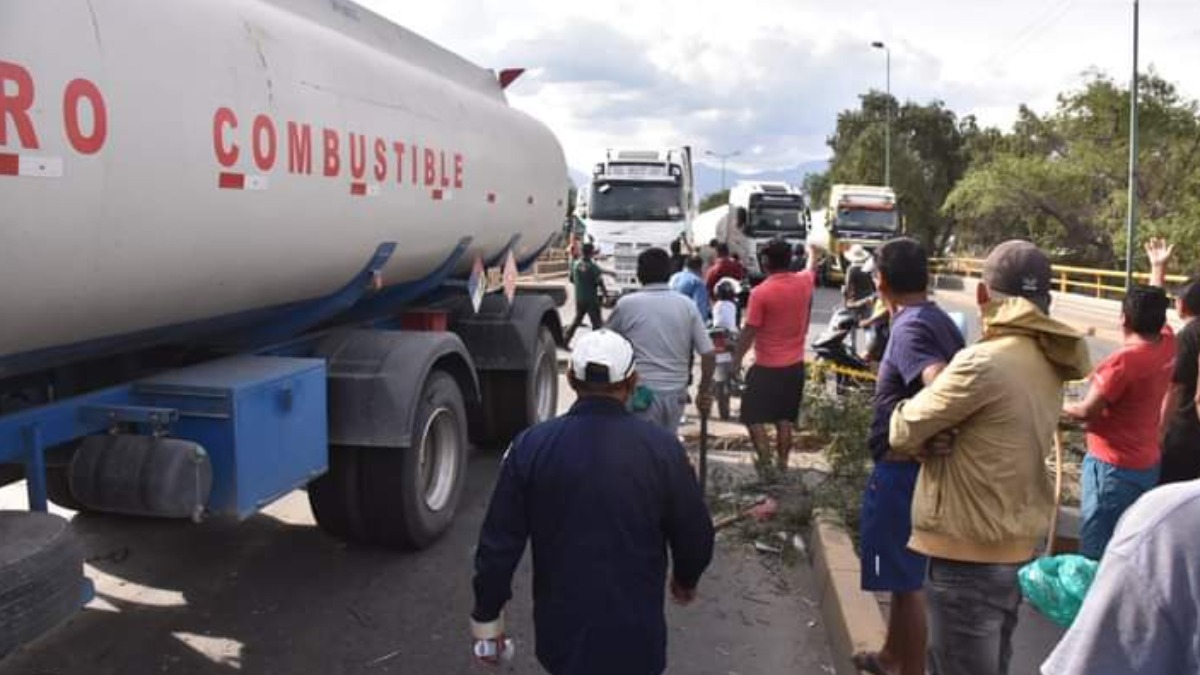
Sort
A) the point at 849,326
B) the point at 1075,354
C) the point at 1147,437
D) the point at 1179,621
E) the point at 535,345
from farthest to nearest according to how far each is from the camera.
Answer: the point at 849,326
the point at 535,345
the point at 1147,437
the point at 1075,354
the point at 1179,621

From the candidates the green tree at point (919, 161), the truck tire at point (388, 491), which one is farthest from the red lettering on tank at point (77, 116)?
the green tree at point (919, 161)

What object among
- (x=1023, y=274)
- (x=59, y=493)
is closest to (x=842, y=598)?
(x=1023, y=274)

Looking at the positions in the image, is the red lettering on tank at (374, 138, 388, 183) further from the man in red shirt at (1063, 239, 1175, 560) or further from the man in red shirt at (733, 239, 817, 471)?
the man in red shirt at (1063, 239, 1175, 560)

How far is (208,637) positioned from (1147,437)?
4.23 meters

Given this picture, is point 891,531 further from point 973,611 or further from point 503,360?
point 503,360

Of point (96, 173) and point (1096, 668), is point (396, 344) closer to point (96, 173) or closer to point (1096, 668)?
point (96, 173)

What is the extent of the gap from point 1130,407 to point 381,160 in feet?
12.0

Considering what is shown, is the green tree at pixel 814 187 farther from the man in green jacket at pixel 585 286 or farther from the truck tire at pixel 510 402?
the truck tire at pixel 510 402

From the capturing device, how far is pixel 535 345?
7598 millimetres

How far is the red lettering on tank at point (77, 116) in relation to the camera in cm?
Result: 282

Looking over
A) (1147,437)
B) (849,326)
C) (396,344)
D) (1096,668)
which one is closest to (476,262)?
(396,344)

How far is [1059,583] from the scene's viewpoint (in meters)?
3.90

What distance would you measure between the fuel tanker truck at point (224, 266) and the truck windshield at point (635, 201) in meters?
14.2

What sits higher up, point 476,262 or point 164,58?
point 164,58
